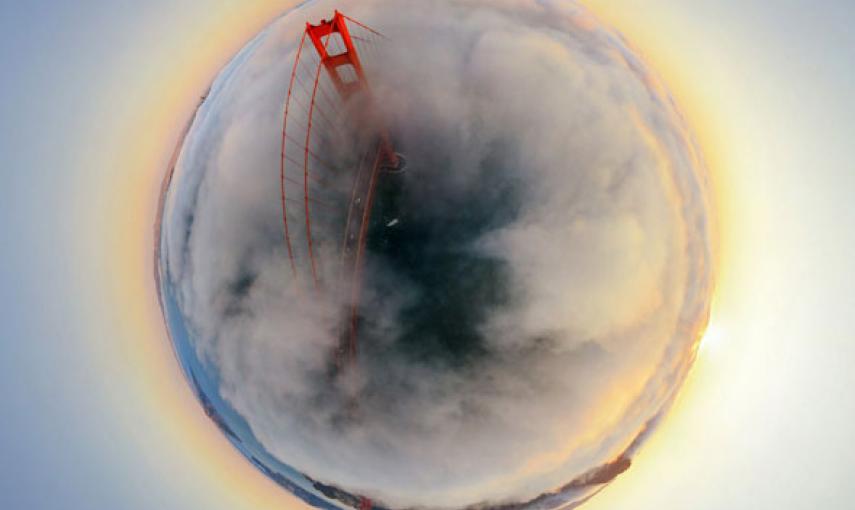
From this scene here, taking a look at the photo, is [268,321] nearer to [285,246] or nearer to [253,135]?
[285,246]

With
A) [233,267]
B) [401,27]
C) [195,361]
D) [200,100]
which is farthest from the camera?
[200,100]

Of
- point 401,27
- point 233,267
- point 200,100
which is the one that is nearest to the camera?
point 233,267

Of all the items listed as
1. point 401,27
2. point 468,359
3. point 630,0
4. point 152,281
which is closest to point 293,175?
point 401,27

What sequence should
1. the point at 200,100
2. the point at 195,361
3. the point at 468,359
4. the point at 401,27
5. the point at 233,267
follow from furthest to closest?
the point at 200,100
the point at 195,361
the point at 401,27
the point at 233,267
the point at 468,359

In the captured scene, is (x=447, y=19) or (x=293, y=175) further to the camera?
(x=447, y=19)

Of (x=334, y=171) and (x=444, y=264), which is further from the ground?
(x=334, y=171)

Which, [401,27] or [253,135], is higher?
[401,27]

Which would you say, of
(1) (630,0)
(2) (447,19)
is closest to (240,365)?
(2) (447,19)

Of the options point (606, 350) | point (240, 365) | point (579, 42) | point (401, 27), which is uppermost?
point (579, 42)

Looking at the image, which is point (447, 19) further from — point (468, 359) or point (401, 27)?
point (468, 359)
